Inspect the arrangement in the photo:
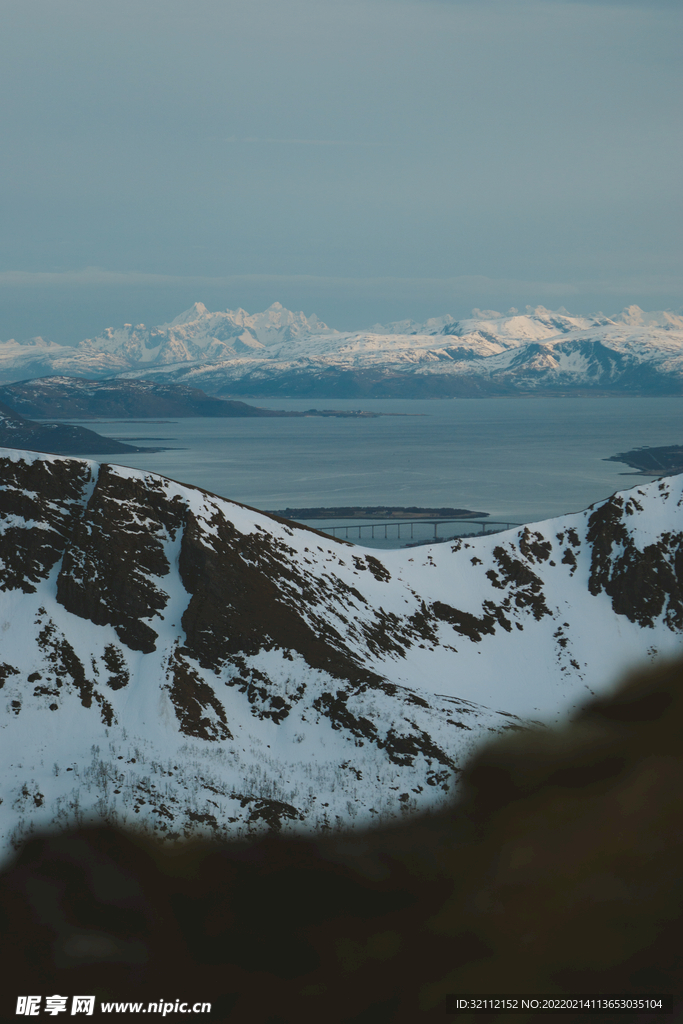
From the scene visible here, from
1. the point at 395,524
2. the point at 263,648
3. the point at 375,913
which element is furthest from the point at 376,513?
the point at 375,913

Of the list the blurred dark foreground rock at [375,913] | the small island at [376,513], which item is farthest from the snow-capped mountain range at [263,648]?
the small island at [376,513]

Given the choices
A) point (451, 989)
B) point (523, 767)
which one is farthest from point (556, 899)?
point (523, 767)

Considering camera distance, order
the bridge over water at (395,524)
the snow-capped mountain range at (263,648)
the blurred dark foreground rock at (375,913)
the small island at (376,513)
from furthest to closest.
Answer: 1. the small island at (376,513)
2. the bridge over water at (395,524)
3. the snow-capped mountain range at (263,648)
4. the blurred dark foreground rock at (375,913)

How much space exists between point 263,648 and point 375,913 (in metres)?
22.6

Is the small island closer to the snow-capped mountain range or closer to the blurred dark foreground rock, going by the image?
the snow-capped mountain range

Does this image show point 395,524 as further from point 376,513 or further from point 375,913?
point 375,913

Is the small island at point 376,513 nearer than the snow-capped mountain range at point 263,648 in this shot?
No

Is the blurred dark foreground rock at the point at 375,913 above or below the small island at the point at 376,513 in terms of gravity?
below

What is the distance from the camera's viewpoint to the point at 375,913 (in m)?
40.1

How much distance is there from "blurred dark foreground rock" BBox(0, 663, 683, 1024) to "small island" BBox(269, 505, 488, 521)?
122 metres

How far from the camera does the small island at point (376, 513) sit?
17088 centimetres

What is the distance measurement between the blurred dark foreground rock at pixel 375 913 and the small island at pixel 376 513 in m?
122

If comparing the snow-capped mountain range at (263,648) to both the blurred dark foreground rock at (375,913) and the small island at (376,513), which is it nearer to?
the blurred dark foreground rock at (375,913)

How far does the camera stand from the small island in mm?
170875
